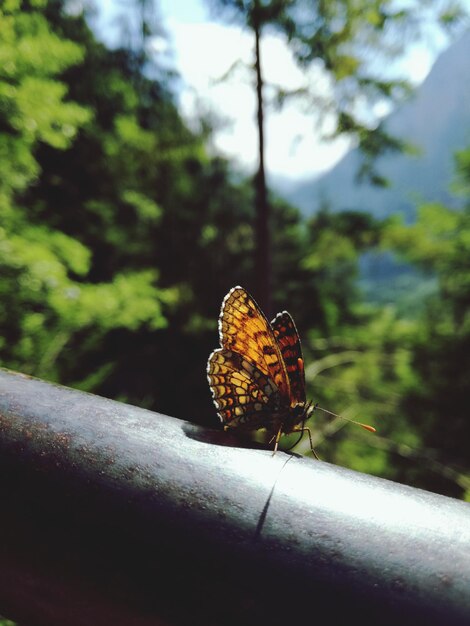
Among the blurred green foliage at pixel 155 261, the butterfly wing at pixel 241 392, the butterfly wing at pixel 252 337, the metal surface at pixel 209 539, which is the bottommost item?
the metal surface at pixel 209 539

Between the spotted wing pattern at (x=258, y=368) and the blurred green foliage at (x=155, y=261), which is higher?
the blurred green foliage at (x=155, y=261)

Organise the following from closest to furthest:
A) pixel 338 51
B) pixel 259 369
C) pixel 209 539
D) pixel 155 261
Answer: pixel 209 539
pixel 259 369
pixel 338 51
pixel 155 261

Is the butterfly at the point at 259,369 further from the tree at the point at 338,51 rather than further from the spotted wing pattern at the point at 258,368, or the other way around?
the tree at the point at 338,51

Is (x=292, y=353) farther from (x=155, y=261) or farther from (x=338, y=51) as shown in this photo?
(x=155, y=261)

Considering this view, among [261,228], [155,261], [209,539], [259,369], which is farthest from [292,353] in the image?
[155,261]

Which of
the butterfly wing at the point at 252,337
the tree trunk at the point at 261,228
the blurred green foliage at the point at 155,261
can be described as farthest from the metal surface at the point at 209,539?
the tree trunk at the point at 261,228

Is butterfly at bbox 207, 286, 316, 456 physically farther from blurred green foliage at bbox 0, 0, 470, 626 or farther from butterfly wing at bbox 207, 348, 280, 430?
blurred green foliage at bbox 0, 0, 470, 626

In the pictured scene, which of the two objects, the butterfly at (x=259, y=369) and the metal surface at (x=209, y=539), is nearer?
the metal surface at (x=209, y=539)
